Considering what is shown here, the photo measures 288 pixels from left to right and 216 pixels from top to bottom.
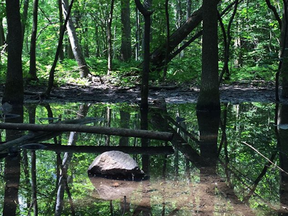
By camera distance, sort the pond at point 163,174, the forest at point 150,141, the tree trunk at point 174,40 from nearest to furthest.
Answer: the pond at point 163,174
the forest at point 150,141
the tree trunk at point 174,40

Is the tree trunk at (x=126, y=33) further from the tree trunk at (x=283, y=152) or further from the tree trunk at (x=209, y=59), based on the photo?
the tree trunk at (x=283, y=152)

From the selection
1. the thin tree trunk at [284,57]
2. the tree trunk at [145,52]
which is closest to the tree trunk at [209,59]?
the tree trunk at [145,52]

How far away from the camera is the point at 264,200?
454 centimetres

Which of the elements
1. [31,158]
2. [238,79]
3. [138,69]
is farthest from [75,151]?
[238,79]

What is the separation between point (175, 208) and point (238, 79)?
16.0m

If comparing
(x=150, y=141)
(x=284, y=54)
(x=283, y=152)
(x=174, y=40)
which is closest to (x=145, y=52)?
(x=150, y=141)

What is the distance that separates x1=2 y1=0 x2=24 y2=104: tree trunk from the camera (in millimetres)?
12406

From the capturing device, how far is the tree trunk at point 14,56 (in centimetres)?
1241

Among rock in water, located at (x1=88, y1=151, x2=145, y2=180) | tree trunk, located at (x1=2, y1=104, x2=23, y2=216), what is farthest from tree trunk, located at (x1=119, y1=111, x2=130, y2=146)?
tree trunk, located at (x1=2, y1=104, x2=23, y2=216)

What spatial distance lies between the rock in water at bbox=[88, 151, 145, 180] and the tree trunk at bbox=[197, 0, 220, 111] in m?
6.71

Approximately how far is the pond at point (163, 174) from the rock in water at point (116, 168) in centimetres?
17

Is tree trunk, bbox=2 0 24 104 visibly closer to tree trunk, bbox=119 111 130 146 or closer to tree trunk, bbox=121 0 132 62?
tree trunk, bbox=119 111 130 146

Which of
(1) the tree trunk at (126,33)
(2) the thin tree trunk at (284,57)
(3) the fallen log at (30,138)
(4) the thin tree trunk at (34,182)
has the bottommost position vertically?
(4) the thin tree trunk at (34,182)

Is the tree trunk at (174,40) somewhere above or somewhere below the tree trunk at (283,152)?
above
